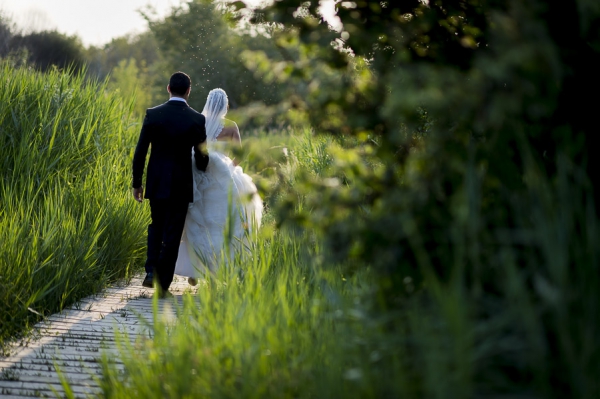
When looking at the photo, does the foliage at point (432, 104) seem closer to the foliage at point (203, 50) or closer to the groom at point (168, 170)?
the groom at point (168, 170)

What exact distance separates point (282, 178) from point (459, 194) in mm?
774

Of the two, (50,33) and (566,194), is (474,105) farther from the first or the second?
(50,33)

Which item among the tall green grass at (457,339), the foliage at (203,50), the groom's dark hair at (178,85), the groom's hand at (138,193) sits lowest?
the foliage at (203,50)

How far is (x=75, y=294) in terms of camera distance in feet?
21.5

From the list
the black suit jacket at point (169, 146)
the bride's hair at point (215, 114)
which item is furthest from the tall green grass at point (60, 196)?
the bride's hair at point (215, 114)

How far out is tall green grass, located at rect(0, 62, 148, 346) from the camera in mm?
5715

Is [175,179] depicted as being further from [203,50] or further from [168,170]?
[203,50]

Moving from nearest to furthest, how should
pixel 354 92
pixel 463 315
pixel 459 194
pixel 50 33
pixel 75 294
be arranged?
1. pixel 463 315
2. pixel 459 194
3. pixel 354 92
4. pixel 75 294
5. pixel 50 33

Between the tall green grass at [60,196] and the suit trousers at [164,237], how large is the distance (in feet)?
1.35

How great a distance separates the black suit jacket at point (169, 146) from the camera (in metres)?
7.54

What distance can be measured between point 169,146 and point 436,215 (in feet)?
17.6

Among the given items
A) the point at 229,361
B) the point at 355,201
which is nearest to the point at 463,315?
the point at 355,201

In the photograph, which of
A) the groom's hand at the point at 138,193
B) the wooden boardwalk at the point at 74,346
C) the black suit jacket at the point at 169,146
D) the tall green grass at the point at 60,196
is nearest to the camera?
the wooden boardwalk at the point at 74,346

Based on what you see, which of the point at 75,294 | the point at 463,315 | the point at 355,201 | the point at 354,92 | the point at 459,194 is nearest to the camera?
the point at 463,315
